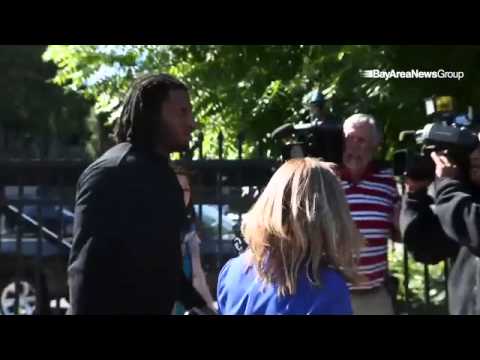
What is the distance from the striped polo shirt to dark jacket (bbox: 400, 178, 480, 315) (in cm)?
31

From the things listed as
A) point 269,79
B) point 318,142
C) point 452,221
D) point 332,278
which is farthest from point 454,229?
point 269,79

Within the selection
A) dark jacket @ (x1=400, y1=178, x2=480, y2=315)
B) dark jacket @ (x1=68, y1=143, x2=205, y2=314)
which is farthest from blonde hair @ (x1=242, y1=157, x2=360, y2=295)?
dark jacket @ (x1=400, y1=178, x2=480, y2=315)

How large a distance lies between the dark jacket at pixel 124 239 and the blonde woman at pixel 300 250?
66 cm

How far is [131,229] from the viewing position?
328cm

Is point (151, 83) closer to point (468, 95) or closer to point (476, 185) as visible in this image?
point (476, 185)

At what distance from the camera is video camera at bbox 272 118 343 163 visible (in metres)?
4.70

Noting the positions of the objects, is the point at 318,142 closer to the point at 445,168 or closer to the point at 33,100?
the point at 445,168

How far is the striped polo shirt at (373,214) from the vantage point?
4.66 m

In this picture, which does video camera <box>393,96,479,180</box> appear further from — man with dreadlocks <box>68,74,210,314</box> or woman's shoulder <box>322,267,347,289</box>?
woman's shoulder <box>322,267,347,289</box>

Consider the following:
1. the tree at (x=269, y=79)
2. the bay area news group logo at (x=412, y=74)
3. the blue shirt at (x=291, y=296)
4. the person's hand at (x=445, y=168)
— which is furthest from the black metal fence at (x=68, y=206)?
the blue shirt at (x=291, y=296)

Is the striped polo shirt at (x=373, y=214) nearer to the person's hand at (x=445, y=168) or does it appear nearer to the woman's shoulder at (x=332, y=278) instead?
the person's hand at (x=445, y=168)

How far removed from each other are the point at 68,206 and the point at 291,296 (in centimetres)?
349

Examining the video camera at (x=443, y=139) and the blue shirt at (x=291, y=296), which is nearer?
the blue shirt at (x=291, y=296)
